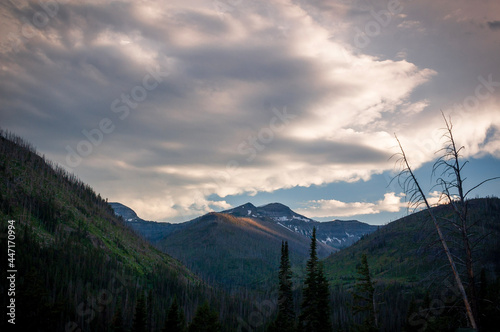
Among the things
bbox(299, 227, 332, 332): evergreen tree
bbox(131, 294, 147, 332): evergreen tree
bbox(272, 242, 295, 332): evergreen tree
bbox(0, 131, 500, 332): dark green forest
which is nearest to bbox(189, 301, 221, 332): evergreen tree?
bbox(0, 131, 500, 332): dark green forest

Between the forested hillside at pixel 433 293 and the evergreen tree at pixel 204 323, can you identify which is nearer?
the forested hillside at pixel 433 293

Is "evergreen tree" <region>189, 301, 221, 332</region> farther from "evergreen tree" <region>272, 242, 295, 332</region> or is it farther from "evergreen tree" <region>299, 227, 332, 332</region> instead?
"evergreen tree" <region>299, 227, 332, 332</region>

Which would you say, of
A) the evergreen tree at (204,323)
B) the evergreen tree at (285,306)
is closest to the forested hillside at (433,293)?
the evergreen tree at (285,306)

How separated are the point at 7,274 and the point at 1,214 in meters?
83.9

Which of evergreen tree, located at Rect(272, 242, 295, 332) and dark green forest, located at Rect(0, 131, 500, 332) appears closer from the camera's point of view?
dark green forest, located at Rect(0, 131, 500, 332)

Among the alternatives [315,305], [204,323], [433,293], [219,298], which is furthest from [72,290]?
[433,293]

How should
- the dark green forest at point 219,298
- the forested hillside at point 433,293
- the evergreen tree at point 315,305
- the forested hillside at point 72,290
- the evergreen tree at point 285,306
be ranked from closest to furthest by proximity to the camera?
1. the forested hillside at point 433,293
2. the dark green forest at point 219,298
3. the evergreen tree at point 315,305
4. the evergreen tree at point 285,306
5. the forested hillside at point 72,290

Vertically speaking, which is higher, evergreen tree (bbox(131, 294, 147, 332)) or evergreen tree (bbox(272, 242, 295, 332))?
evergreen tree (bbox(272, 242, 295, 332))

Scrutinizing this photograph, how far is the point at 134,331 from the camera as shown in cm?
6234

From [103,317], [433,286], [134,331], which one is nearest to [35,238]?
[103,317]

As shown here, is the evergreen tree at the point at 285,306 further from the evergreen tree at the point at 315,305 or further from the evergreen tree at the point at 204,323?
the evergreen tree at the point at 204,323

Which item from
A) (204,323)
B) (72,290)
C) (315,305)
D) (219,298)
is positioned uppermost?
(315,305)

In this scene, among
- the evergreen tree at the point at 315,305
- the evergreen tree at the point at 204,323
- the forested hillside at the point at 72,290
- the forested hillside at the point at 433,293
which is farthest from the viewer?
the forested hillside at the point at 72,290

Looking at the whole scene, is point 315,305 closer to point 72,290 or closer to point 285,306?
point 285,306
